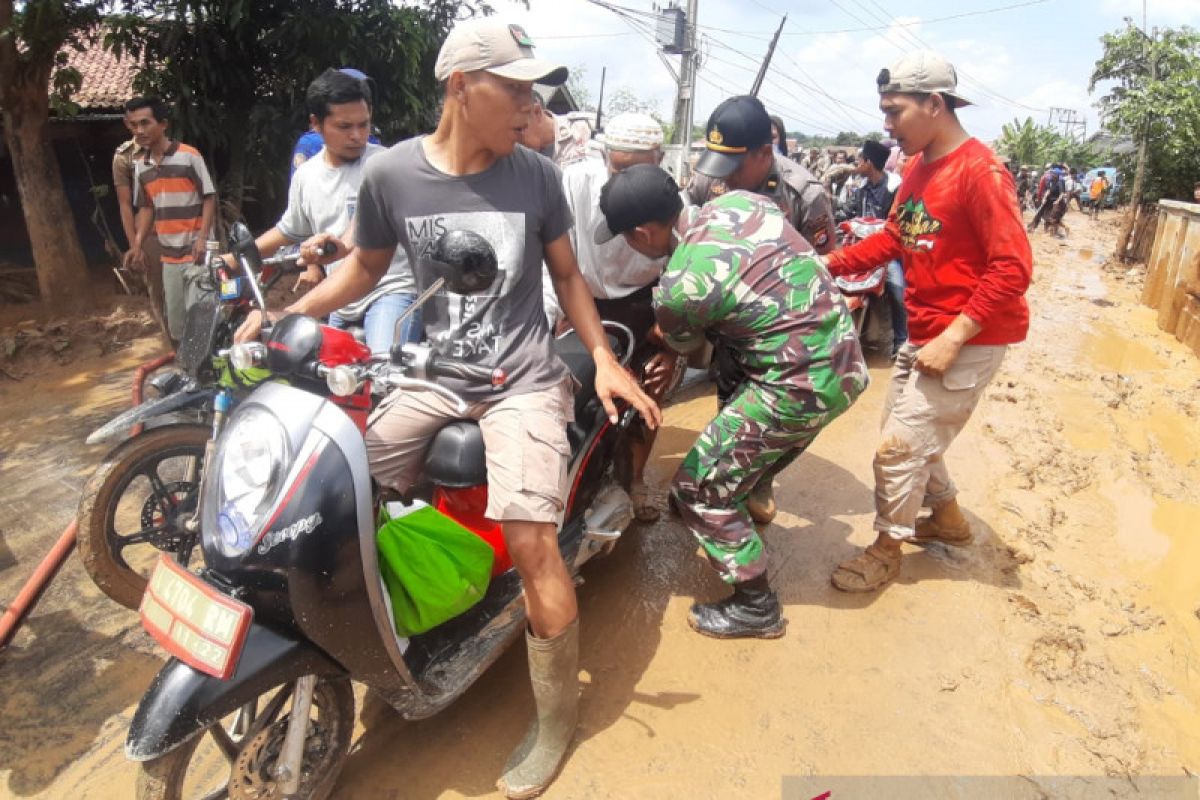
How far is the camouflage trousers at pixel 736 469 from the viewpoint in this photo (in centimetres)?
265

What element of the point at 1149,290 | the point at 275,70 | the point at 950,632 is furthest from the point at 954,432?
the point at 1149,290

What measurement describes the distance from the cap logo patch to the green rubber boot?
5.35 feet

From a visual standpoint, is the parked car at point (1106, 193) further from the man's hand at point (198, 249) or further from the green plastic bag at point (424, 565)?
the green plastic bag at point (424, 565)

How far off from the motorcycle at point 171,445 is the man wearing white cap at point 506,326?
2.04 ft

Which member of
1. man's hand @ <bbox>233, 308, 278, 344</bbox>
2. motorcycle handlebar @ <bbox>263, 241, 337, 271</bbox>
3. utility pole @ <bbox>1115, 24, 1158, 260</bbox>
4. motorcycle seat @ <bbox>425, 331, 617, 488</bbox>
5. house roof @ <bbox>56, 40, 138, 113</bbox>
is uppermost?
house roof @ <bbox>56, 40, 138, 113</bbox>

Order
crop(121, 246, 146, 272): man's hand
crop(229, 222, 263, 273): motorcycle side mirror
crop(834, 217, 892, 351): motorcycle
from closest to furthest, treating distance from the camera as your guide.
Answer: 1. crop(229, 222, 263, 273): motorcycle side mirror
2. crop(121, 246, 146, 272): man's hand
3. crop(834, 217, 892, 351): motorcycle

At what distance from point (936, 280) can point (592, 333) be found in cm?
141

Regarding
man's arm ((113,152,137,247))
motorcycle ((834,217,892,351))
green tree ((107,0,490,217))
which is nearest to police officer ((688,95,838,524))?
motorcycle ((834,217,892,351))

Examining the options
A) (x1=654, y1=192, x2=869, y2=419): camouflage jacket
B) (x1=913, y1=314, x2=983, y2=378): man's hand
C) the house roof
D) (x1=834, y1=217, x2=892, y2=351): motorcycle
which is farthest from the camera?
the house roof

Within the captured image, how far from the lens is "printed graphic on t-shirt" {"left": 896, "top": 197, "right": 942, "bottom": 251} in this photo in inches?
112

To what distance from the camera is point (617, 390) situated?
229 centimetres

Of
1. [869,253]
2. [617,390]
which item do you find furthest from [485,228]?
[869,253]

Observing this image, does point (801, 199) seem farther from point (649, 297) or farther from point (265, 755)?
point (265, 755)

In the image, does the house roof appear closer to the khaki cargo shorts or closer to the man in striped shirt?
the man in striped shirt
